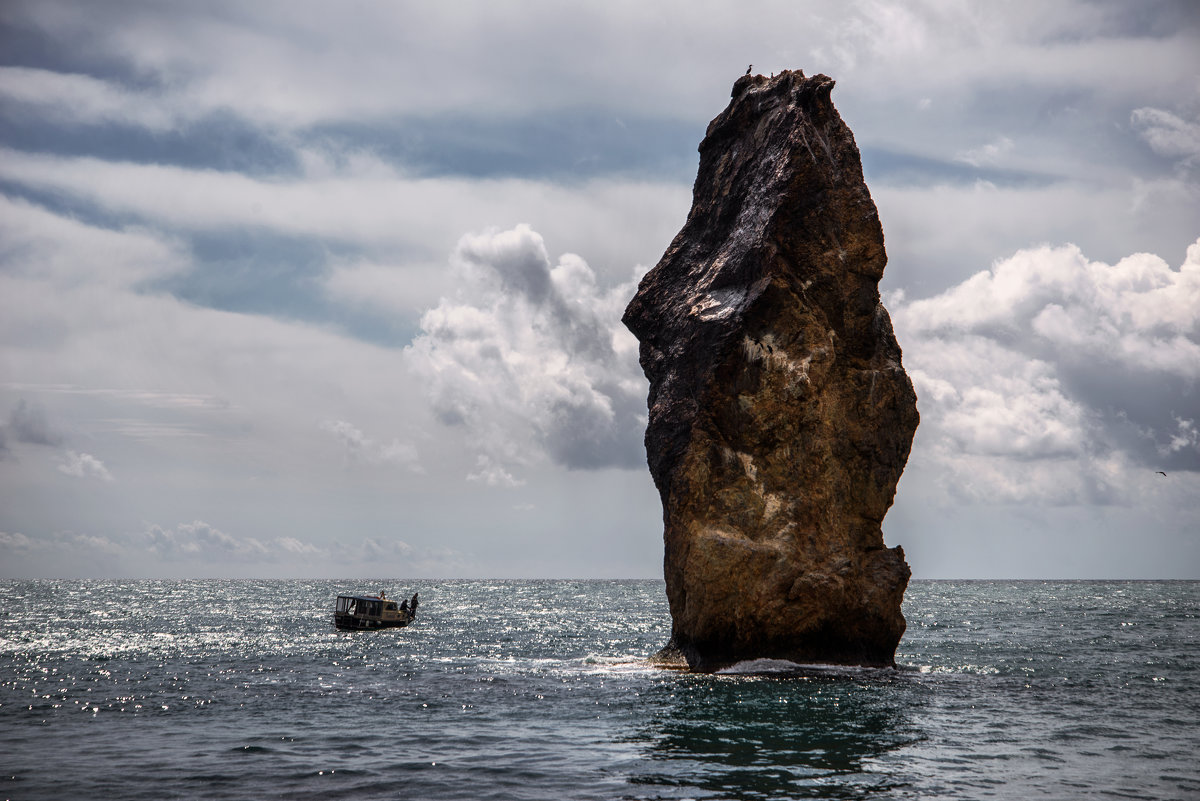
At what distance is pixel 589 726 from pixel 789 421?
13154mm

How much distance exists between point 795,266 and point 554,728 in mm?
18344

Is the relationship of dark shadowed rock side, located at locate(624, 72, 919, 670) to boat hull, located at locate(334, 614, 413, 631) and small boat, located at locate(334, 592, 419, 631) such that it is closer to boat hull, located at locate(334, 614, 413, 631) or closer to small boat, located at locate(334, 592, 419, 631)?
boat hull, located at locate(334, 614, 413, 631)

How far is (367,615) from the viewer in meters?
66.4

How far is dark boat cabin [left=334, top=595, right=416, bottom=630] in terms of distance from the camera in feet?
214

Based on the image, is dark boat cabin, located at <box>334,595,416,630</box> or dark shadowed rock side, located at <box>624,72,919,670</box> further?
dark boat cabin, located at <box>334,595,416,630</box>

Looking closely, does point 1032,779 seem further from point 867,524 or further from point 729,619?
point 867,524

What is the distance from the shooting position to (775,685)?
29.9 m

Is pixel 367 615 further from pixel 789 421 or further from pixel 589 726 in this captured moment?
pixel 589 726

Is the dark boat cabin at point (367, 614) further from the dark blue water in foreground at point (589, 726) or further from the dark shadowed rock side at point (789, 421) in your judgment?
the dark shadowed rock side at point (789, 421)

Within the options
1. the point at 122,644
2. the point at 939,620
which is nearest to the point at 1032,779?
the point at 122,644

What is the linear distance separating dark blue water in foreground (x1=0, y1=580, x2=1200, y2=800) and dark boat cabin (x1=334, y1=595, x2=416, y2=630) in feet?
57.1

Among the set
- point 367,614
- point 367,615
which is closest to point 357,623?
point 367,615

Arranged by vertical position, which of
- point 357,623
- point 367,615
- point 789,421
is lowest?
point 357,623

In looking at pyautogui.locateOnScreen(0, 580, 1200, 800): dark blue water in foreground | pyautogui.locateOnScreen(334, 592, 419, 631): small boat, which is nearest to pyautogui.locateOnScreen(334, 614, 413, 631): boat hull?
A: pyautogui.locateOnScreen(334, 592, 419, 631): small boat
